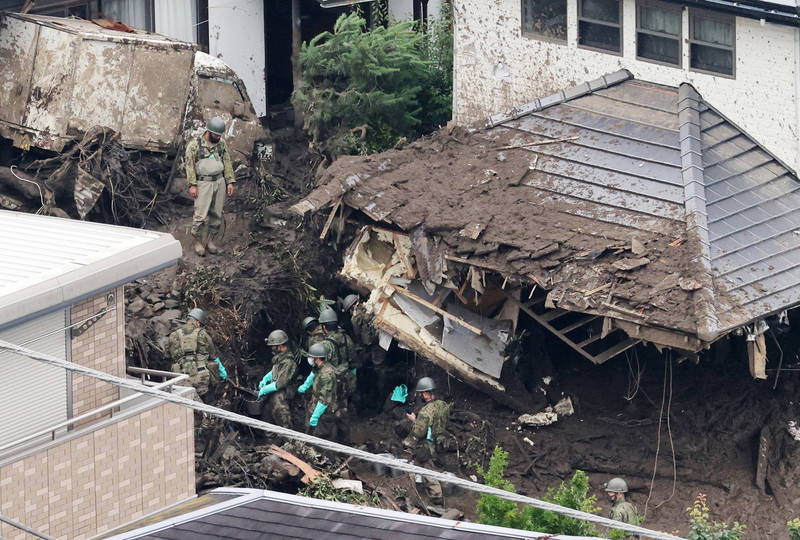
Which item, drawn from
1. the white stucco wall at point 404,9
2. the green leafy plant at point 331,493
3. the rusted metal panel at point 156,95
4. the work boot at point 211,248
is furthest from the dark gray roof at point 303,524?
the white stucco wall at point 404,9

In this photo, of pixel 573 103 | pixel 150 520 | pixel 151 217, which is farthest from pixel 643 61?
pixel 150 520

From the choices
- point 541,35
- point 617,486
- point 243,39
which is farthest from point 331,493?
point 243,39

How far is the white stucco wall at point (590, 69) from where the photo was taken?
81.1 ft

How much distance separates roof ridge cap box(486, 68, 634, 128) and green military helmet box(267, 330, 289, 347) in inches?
168

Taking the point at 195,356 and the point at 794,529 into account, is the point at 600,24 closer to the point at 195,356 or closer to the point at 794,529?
the point at 195,356

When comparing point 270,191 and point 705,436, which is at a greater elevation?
point 270,191

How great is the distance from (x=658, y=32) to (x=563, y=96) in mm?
1571

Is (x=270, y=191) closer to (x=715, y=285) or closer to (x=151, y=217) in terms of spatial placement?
(x=151, y=217)

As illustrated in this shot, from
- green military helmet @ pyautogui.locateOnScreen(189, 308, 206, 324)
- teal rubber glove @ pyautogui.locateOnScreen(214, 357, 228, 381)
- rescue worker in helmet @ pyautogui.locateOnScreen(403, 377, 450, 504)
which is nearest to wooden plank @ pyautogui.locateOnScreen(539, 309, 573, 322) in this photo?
rescue worker in helmet @ pyautogui.locateOnScreen(403, 377, 450, 504)

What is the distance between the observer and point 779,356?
971 inches

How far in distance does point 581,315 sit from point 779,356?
288 cm

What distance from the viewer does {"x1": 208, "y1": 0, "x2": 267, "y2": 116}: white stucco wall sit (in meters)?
30.7

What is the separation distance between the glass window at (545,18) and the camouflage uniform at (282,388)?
6142mm

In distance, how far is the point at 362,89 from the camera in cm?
2812
